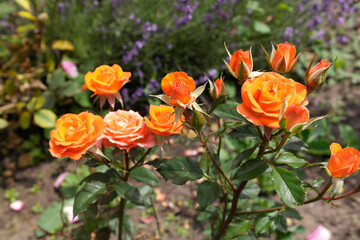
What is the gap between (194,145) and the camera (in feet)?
7.45

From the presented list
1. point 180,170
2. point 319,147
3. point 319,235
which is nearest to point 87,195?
point 180,170

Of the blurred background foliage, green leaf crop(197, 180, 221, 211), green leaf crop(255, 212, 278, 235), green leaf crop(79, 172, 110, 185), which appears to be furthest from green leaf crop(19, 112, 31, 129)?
green leaf crop(255, 212, 278, 235)

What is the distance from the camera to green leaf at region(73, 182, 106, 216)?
2.96 ft

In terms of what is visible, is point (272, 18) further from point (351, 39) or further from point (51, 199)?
point (51, 199)

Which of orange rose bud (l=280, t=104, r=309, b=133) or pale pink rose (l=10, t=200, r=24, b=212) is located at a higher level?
orange rose bud (l=280, t=104, r=309, b=133)

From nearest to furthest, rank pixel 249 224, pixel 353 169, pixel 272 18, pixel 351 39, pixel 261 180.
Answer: pixel 353 169, pixel 249 224, pixel 261 180, pixel 272 18, pixel 351 39

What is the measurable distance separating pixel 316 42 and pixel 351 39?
2.02 feet

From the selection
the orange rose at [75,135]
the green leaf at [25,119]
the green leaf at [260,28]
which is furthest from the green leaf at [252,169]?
the green leaf at [260,28]

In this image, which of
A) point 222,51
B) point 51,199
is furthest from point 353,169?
point 222,51

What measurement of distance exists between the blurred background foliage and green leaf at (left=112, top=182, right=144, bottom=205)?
3.53ft

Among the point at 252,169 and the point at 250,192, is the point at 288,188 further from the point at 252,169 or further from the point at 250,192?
the point at 250,192

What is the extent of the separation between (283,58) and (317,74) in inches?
3.6

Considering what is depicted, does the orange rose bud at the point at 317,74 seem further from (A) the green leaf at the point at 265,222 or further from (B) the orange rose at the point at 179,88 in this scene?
(A) the green leaf at the point at 265,222

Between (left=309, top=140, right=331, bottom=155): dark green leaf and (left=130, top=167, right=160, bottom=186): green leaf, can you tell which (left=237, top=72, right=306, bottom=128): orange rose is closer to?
(left=130, top=167, right=160, bottom=186): green leaf
